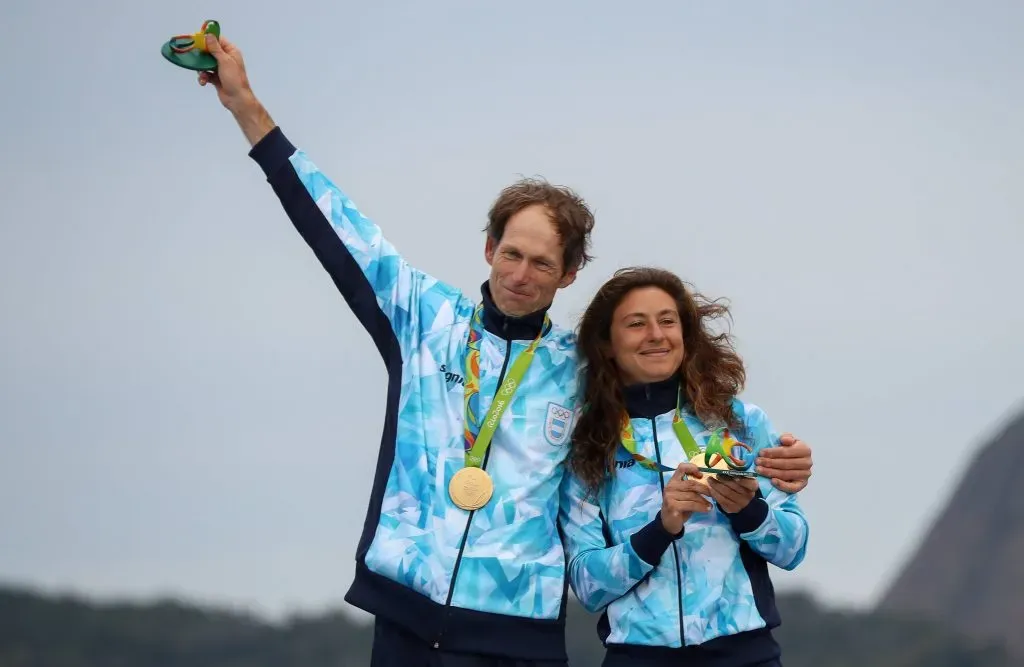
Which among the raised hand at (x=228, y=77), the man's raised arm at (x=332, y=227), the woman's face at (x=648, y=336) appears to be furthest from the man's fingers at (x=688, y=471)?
the raised hand at (x=228, y=77)

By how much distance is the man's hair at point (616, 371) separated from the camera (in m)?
4.00

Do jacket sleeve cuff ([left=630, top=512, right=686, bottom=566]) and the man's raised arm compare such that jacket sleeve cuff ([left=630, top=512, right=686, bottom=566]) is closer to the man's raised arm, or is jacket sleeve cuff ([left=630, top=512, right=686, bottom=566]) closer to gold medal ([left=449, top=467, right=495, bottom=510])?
gold medal ([left=449, top=467, right=495, bottom=510])

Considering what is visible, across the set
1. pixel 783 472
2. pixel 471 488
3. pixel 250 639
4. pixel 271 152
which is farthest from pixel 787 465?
pixel 250 639

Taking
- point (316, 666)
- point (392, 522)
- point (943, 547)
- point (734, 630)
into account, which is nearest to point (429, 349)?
point (392, 522)

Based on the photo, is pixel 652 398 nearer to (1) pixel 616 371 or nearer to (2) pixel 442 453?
(1) pixel 616 371

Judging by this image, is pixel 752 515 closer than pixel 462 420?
Yes

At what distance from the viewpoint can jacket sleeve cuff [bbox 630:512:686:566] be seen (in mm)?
3768

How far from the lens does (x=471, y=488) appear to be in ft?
12.5

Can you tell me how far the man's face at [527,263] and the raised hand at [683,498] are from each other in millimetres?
649

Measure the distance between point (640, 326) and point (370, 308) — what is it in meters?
0.76

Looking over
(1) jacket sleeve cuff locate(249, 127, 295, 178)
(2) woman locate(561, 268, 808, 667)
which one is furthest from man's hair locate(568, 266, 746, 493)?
(1) jacket sleeve cuff locate(249, 127, 295, 178)

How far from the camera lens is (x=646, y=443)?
401cm

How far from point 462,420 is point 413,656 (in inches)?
25.2

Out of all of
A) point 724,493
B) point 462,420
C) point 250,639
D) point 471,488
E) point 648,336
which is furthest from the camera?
point 250,639
